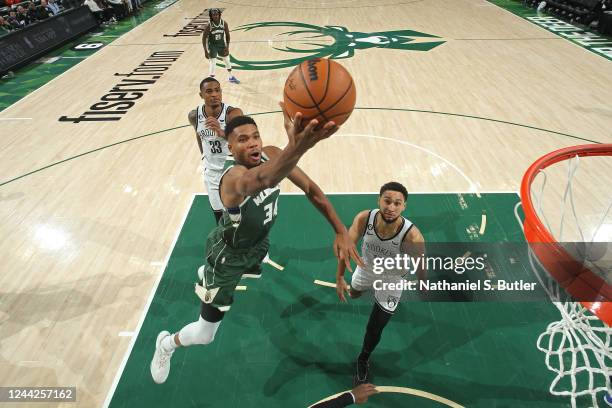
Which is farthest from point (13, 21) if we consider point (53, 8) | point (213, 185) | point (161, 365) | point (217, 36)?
point (161, 365)

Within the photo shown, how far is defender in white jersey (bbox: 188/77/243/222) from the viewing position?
14.0 feet

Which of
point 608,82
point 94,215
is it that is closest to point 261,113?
point 94,215

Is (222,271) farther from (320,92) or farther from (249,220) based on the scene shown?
(320,92)

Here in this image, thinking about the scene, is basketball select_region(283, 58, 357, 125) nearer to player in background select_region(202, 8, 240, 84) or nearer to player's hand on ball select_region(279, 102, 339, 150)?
player's hand on ball select_region(279, 102, 339, 150)

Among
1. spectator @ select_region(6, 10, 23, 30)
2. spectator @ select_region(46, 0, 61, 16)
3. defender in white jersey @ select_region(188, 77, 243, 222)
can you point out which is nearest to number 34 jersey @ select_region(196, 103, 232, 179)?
defender in white jersey @ select_region(188, 77, 243, 222)

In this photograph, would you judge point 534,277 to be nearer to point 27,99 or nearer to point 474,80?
point 474,80

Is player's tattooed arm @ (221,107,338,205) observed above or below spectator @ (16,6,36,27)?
above

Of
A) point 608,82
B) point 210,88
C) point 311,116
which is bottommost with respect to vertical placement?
point 608,82

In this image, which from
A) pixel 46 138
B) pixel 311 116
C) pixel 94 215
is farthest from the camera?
pixel 46 138

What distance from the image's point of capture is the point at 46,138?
755cm

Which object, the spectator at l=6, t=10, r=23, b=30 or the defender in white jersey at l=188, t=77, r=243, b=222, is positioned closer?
the defender in white jersey at l=188, t=77, r=243, b=222

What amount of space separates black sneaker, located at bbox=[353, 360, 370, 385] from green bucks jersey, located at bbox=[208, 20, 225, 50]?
8.12 meters

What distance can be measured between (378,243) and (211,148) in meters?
2.10

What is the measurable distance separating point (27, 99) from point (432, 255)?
958 centimetres
